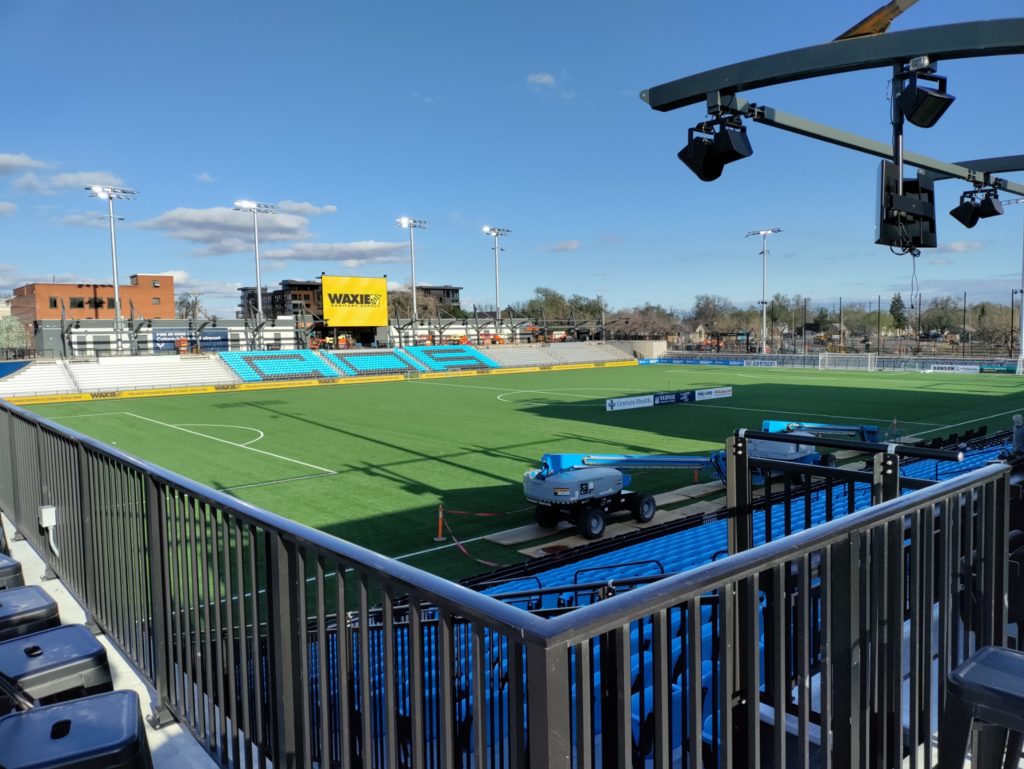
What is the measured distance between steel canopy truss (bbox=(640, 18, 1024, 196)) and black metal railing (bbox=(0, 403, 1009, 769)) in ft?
14.4

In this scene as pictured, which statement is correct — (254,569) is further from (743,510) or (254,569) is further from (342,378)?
(342,378)

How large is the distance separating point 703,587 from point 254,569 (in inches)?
63.1

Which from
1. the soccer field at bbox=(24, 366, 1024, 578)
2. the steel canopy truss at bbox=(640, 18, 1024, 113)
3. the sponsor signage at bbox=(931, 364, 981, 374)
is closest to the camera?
the steel canopy truss at bbox=(640, 18, 1024, 113)

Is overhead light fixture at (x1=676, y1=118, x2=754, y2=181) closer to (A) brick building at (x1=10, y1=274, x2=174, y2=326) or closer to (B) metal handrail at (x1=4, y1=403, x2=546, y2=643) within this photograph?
(B) metal handrail at (x1=4, y1=403, x2=546, y2=643)

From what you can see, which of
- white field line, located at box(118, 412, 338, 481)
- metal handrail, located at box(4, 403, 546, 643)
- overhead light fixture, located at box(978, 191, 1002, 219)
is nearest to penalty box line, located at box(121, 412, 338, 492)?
white field line, located at box(118, 412, 338, 481)

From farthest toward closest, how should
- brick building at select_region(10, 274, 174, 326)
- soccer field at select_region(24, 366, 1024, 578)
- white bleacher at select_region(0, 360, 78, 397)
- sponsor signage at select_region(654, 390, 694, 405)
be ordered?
1. brick building at select_region(10, 274, 174, 326)
2. white bleacher at select_region(0, 360, 78, 397)
3. sponsor signage at select_region(654, 390, 694, 405)
4. soccer field at select_region(24, 366, 1024, 578)

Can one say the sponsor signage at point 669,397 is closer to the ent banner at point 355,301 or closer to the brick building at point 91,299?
the ent banner at point 355,301

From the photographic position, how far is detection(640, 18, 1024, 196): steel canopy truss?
6.41 meters

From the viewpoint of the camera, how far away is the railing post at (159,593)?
350 cm

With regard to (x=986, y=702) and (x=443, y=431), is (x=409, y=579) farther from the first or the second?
(x=443, y=431)

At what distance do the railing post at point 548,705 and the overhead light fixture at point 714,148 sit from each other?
7.73 metres

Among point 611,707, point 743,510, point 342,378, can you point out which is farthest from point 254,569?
point 342,378

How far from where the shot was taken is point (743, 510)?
16.2 feet

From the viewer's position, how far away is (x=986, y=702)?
1.96 meters
